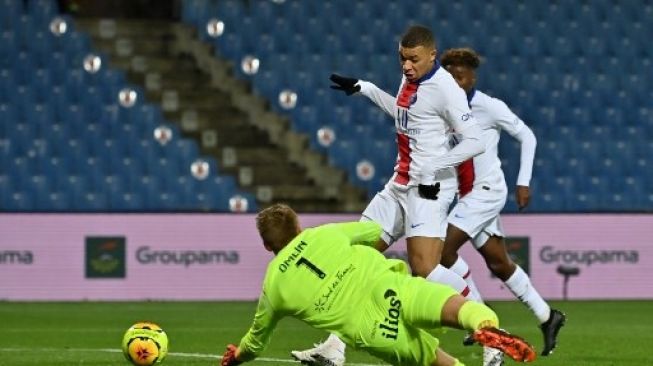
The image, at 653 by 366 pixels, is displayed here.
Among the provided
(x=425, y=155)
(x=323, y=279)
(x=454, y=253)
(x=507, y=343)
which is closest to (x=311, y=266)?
(x=323, y=279)

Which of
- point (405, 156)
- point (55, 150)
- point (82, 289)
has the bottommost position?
point (82, 289)

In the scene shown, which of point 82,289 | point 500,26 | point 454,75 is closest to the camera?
point 454,75

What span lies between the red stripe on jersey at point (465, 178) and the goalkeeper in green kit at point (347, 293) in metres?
3.16

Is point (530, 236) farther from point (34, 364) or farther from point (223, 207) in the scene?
point (34, 364)

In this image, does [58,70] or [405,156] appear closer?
[405,156]

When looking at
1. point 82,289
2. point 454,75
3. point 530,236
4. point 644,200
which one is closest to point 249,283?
point 82,289

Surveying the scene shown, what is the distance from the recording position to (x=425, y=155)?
873cm

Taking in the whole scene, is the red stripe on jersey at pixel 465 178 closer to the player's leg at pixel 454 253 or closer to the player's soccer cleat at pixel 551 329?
the player's leg at pixel 454 253

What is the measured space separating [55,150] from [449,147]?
35.9ft

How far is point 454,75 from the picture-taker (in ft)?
31.6

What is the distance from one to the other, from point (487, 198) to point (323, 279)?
3.39 metres

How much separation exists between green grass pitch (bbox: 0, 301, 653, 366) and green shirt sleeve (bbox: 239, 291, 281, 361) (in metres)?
1.86

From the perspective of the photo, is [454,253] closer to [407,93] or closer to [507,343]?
[407,93]

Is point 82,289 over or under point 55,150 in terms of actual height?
under
